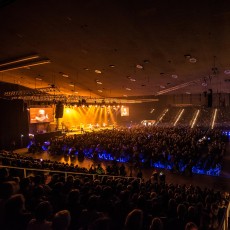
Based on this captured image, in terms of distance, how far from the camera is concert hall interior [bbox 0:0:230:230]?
147 inches

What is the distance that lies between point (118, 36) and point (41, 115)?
18707 millimetres

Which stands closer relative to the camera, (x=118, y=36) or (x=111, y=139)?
(x=118, y=36)

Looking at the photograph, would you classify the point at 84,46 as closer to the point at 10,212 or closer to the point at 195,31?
the point at 195,31

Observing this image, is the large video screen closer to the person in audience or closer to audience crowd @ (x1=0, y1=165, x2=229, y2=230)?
audience crowd @ (x1=0, y1=165, x2=229, y2=230)

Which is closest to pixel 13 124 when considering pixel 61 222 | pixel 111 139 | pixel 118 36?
pixel 111 139

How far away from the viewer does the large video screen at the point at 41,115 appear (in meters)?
24.5

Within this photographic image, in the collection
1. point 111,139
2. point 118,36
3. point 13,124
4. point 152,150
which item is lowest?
point 152,150

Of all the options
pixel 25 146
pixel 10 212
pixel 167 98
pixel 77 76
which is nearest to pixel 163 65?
pixel 77 76

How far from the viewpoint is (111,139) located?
18.4m

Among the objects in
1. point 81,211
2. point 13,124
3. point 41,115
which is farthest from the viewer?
point 41,115

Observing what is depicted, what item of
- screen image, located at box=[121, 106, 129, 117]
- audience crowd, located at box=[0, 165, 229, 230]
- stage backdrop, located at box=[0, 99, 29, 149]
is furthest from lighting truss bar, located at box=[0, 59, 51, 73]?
screen image, located at box=[121, 106, 129, 117]

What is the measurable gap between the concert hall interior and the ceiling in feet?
0.12

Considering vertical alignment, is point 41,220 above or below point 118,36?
below

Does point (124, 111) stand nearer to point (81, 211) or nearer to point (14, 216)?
point (81, 211)
